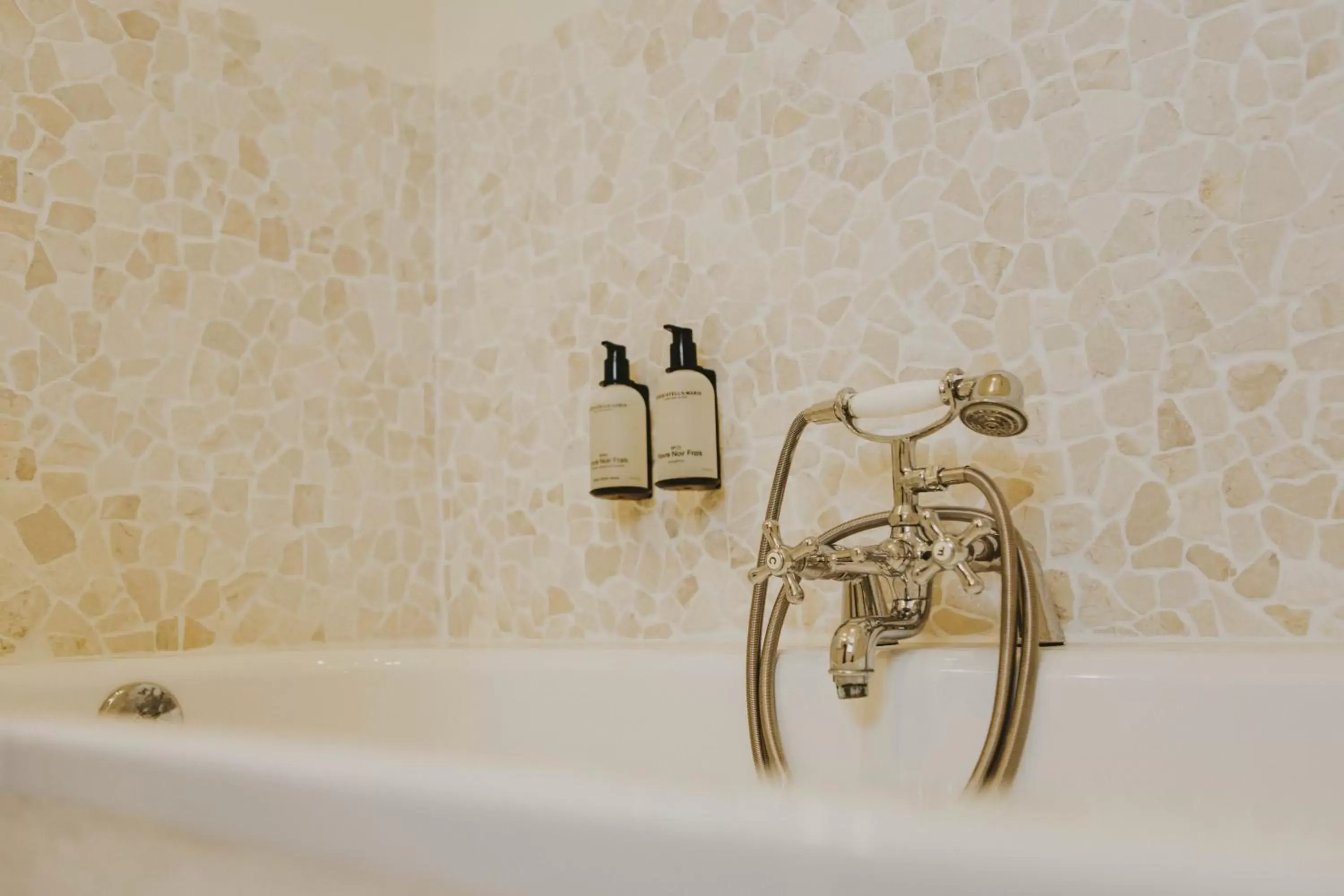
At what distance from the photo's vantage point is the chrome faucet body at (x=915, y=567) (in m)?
1.00

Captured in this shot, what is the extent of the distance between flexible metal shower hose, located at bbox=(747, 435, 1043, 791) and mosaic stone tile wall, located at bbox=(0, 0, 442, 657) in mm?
868

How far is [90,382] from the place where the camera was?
150 centimetres

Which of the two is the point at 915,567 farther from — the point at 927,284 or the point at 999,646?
the point at 927,284

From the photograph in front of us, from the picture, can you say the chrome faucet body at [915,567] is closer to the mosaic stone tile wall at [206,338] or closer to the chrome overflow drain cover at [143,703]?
the chrome overflow drain cover at [143,703]

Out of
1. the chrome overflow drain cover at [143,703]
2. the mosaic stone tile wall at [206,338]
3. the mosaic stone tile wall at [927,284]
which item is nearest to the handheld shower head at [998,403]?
the mosaic stone tile wall at [927,284]

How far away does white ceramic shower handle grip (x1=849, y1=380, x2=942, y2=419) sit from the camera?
105 cm

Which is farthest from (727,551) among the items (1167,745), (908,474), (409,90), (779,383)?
(409,90)

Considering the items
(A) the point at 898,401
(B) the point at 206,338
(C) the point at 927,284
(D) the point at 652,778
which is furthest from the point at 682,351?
(D) the point at 652,778

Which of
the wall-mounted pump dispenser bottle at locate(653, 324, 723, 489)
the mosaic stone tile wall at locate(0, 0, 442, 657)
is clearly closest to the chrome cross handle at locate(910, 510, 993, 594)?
the wall-mounted pump dispenser bottle at locate(653, 324, 723, 489)

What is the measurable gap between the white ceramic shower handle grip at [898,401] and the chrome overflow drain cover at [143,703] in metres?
0.89

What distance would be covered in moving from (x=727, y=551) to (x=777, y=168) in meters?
0.52

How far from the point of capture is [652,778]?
42cm

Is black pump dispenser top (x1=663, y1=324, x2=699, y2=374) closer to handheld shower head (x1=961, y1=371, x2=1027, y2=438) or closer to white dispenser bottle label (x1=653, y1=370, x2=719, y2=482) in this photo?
white dispenser bottle label (x1=653, y1=370, x2=719, y2=482)

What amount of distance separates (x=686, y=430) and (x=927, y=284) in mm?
358
